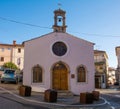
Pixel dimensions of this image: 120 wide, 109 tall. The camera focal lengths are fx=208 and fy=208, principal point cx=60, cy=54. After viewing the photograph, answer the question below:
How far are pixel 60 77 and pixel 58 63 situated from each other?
5.21ft

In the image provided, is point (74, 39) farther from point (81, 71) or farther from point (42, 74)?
point (42, 74)

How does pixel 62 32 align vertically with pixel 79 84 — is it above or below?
above

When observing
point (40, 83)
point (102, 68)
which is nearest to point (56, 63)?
point (40, 83)

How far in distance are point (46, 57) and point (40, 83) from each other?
115 inches

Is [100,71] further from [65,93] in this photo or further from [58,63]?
[65,93]

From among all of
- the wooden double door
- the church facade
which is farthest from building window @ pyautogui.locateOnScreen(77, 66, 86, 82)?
the wooden double door

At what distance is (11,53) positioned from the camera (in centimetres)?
5516

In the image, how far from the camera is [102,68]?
47344mm

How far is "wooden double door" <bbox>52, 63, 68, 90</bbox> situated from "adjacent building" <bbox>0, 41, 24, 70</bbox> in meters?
33.7

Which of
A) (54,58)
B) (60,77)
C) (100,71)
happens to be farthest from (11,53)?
(60,77)

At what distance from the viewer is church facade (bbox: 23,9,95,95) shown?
22797mm

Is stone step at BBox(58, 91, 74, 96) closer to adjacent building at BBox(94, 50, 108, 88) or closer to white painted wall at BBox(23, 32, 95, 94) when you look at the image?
white painted wall at BBox(23, 32, 95, 94)

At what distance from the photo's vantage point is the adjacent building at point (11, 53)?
178 feet

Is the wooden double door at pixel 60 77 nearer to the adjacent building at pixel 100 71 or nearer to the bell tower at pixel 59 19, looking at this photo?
the bell tower at pixel 59 19
